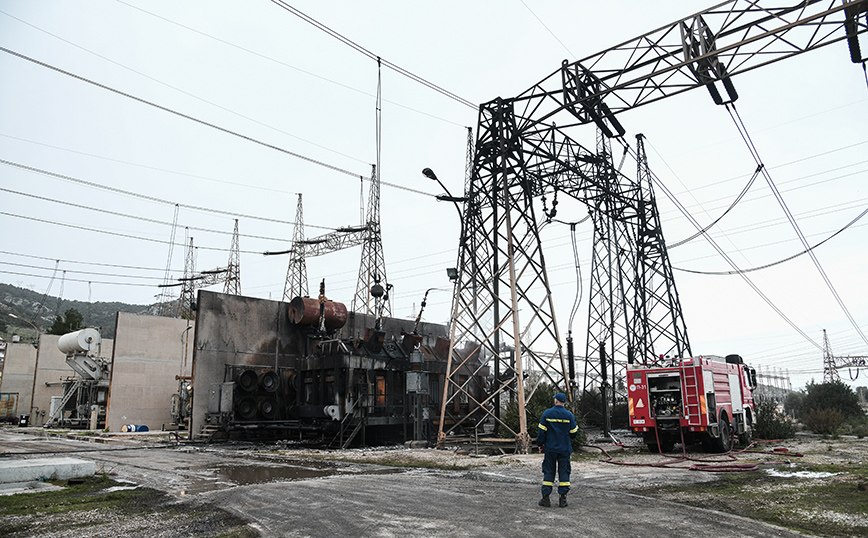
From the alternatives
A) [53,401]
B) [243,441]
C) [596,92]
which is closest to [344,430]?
[243,441]

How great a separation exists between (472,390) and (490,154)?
43.6ft

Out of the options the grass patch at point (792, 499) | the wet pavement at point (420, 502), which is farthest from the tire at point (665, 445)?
the grass patch at point (792, 499)

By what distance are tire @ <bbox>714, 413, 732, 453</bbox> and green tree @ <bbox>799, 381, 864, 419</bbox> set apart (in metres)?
17.9

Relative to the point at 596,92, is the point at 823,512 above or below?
below

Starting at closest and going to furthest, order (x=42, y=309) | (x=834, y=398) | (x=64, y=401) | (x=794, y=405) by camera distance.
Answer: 1. (x=834, y=398)
2. (x=64, y=401)
3. (x=794, y=405)
4. (x=42, y=309)

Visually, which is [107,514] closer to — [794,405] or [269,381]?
[269,381]

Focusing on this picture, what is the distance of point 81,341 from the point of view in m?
33.1

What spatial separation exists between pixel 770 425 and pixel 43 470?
2193 cm

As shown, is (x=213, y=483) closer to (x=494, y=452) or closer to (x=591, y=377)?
(x=494, y=452)

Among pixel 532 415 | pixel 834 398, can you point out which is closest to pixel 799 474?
pixel 532 415

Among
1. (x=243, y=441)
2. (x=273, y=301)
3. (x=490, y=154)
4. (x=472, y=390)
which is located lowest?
(x=243, y=441)

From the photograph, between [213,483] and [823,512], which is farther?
[213,483]

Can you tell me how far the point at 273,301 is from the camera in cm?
2630

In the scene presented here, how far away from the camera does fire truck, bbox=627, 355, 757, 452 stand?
49.1ft
